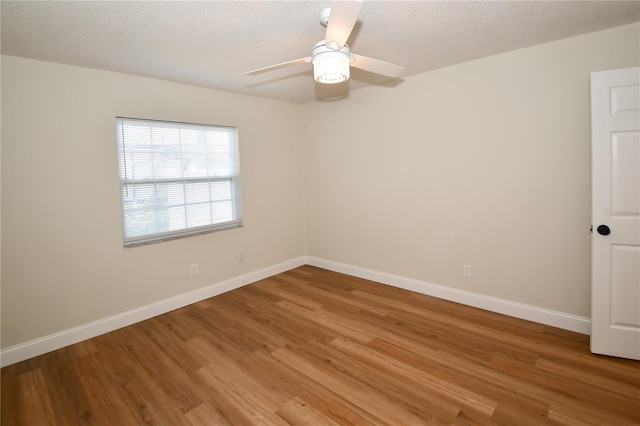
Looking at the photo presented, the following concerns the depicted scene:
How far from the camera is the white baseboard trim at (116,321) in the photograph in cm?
259

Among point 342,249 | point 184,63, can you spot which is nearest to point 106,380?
point 184,63

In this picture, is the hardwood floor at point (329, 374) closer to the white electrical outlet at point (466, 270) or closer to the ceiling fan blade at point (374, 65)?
the white electrical outlet at point (466, 270)

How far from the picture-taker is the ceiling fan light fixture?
1881 mm

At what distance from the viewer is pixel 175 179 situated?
350cm

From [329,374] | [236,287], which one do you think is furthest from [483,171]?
[236,287]

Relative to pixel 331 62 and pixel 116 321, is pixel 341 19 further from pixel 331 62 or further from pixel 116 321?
pixel 116 321

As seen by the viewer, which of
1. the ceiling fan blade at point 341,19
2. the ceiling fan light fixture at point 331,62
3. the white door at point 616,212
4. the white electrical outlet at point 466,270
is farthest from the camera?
the white electrical outlet at point 466,270

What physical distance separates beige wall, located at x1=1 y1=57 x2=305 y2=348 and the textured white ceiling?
25cm

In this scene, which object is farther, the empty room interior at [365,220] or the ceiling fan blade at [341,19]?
the empty room interior at [365,220]

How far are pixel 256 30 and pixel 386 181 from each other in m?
2.28

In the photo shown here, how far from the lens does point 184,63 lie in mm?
2840

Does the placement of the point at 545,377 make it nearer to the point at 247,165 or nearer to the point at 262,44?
the point at 262,44

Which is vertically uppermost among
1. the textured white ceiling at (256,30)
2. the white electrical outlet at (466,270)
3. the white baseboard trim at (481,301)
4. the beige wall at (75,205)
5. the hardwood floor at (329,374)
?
the textured white ceiling at (256,30)

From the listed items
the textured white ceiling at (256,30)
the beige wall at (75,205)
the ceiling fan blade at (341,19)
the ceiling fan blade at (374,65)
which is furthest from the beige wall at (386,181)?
the ceiling fan blade at (341,19)
